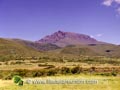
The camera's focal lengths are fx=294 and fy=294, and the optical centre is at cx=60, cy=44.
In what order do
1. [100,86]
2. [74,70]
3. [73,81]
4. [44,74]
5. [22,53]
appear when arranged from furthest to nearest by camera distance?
1. [22,53]
2. [74,70]
3. [44,74]
4. [73,81]
5. [100,86]

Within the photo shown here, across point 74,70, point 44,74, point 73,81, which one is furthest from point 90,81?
point 74,70

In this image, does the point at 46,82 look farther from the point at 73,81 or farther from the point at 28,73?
the point at 28,73

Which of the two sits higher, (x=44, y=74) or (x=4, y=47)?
(x=4, y=47)

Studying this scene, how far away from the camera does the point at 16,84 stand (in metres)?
24.5

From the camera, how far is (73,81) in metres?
25.0

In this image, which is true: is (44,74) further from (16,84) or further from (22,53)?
(22,53)

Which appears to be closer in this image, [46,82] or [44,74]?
[46,82]

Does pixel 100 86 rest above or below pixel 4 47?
below

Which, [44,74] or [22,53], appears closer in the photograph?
[44,74]

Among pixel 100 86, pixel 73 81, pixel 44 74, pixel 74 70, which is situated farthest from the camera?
pixel 74 70

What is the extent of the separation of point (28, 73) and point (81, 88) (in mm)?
13106

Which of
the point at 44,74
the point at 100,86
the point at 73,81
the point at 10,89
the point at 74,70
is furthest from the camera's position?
the point at 74,70

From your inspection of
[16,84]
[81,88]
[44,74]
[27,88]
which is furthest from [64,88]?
[44,74]

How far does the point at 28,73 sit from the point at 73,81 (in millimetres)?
10774
